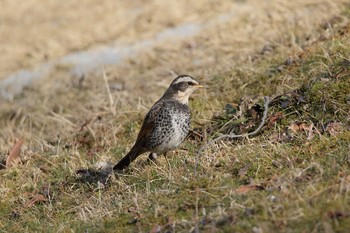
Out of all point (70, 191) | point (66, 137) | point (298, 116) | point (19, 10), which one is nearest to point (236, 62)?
point (66, 137)

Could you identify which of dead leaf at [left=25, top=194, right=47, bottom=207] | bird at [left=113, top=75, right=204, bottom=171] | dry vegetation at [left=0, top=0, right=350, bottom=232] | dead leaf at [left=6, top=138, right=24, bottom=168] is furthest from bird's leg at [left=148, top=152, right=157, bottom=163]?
dead leaf at [left=6, top=138, right=24, bottom=168]

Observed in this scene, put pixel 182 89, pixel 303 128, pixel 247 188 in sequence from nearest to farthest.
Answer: pixel 247 188
pixel 303 128
pixel 182 89

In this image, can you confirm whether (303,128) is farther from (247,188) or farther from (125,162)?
(125,162)

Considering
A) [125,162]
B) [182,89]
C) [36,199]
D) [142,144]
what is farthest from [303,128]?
[36,199]

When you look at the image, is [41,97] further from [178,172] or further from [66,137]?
[178,172]

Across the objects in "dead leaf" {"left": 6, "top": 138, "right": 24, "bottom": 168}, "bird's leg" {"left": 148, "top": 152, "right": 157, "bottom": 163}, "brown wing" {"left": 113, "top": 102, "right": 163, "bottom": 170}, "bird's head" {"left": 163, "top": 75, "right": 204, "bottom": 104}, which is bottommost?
"dead leaf" {"left": 6, "top": 138, "right": 24, "bottom": 168}

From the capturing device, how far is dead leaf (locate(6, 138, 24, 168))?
9102 millimetres

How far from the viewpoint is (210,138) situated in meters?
8.16

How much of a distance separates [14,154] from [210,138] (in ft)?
8.83

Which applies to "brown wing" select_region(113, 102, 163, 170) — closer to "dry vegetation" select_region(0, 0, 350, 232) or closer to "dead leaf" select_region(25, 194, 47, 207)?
"dry vegetation" select_region(0, 0, 350, 232)

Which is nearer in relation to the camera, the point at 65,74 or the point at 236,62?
the point at 236,62

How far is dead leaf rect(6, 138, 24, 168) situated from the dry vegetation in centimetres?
2

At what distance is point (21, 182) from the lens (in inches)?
335

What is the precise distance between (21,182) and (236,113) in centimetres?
258
